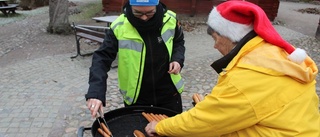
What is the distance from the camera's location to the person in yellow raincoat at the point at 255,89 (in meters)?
1.23

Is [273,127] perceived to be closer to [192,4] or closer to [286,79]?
[286,79]

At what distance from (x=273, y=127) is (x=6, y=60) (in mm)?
6947

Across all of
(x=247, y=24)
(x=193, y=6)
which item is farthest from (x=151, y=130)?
(x=193, y=6)

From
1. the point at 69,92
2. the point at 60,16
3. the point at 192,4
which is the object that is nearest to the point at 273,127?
the point at 69,92

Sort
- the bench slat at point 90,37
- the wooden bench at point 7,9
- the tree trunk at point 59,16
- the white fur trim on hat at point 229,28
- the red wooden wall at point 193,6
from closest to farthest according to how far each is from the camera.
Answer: the white fur trim on hat at point 229,28 → the bench slat at point 90,37 → the tree trunk at point 59,16 → the red wooden wall at point 193,6 → the wooden bench at point 7,9

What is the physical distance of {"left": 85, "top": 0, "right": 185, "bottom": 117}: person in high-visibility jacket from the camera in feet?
6.56

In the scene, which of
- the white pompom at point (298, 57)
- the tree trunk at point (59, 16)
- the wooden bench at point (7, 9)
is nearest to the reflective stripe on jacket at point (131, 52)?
the white pompom at point (298, 57)

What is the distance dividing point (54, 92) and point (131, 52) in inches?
132

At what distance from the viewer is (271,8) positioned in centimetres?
1337

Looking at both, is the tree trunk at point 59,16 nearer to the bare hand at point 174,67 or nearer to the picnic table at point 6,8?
the picnic table at point 6,8

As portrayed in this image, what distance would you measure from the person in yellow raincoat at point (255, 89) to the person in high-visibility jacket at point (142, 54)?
70 centimetres

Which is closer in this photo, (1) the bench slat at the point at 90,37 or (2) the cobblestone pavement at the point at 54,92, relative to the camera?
(2) the cobblestone pavement at the point at 54,92

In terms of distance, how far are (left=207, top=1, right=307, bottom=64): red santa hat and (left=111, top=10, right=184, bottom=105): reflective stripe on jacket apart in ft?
2.47

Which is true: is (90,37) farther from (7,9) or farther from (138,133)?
(7,9)
